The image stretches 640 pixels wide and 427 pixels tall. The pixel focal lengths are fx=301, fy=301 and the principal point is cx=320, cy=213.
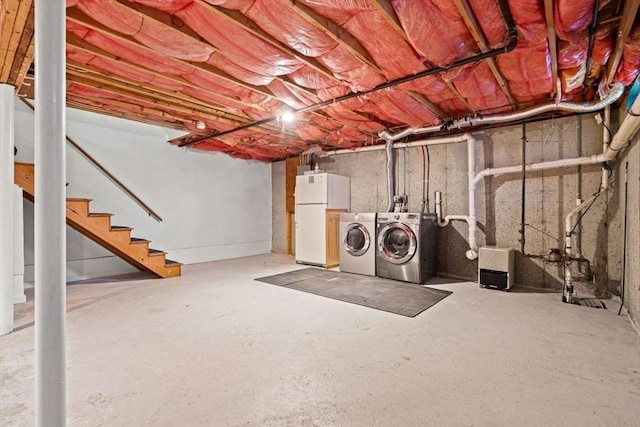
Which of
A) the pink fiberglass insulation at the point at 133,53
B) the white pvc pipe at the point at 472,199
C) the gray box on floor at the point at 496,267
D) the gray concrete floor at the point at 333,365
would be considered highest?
the pink fiberglass insulation at the point at 133,53

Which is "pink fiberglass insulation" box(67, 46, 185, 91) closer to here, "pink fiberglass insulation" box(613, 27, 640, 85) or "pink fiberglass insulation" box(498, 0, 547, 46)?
"pink fiberglass insulation" box(498, 0, 547, 46)

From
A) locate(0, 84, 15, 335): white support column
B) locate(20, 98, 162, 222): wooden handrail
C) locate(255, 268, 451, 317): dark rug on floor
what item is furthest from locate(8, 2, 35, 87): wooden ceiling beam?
locate(255, 268, 451, 317): dark rug on floor

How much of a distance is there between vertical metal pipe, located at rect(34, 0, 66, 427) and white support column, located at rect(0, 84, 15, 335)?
2.50 m

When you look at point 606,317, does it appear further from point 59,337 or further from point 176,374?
point 59,337

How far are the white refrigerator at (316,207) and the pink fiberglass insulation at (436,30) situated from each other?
336 centimetres

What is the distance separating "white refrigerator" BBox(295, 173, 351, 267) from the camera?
5.66 metres

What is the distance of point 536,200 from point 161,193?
20.3 feet

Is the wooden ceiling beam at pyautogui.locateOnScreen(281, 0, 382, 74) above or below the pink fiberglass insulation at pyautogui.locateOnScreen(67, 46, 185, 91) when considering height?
below

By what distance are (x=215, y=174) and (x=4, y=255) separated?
4.19m

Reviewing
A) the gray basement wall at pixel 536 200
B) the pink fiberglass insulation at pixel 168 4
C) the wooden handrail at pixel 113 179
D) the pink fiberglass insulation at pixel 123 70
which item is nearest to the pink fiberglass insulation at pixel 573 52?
the gray basement wall at pixel 536 200

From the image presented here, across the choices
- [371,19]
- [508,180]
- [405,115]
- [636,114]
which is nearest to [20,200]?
[371,19]

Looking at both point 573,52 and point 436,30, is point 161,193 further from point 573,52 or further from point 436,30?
point 573,52

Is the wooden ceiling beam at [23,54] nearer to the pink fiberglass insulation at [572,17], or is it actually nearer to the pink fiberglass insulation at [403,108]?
the pink fiberglass insulation at [403,108]

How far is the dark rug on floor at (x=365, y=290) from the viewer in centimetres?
338
